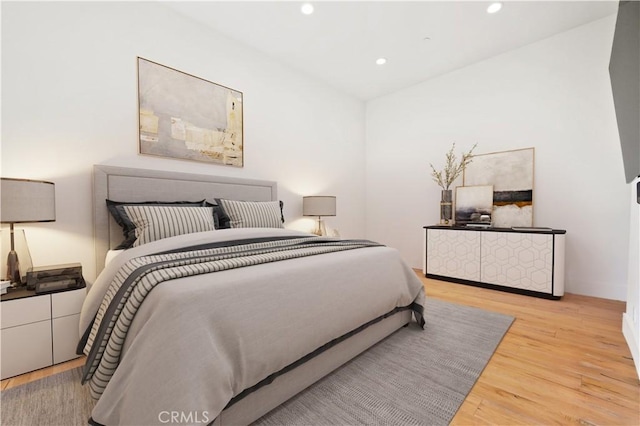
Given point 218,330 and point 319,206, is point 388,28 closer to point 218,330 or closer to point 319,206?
point 319,206

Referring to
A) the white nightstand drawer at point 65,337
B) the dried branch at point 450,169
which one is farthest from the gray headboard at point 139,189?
the dried branch at point 450,169

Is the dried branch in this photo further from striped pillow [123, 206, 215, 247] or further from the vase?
striped pillow [123, 206, 215, 247]

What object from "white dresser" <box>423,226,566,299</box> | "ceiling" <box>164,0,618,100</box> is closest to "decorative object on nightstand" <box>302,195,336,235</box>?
"white dresser" <box>423,226,566,299</box>

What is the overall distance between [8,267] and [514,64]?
191 inches

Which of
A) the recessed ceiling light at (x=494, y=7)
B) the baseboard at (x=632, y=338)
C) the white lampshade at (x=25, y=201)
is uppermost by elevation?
the recessed ceiling light at (x=494, y=7)

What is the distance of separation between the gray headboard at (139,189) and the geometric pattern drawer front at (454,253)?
235 cm

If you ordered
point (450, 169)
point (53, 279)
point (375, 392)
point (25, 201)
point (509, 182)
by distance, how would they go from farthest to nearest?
point (450, 169) < point (509, 182) < point (53, 279) < point (25, 201) < point (375, 392)

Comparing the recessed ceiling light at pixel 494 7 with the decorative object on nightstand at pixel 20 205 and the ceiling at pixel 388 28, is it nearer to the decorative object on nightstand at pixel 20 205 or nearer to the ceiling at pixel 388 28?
the ceiling at pixel 388 28

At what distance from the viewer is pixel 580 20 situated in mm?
2748

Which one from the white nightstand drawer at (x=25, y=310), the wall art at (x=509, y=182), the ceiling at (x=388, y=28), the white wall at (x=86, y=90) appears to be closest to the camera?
the white nightstand drawer at (x=25, y=310)

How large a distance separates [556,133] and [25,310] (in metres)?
4.56

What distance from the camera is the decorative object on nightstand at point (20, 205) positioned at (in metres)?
1.55

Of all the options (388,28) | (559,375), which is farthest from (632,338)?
(388,28)

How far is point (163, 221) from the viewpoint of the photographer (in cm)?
211
